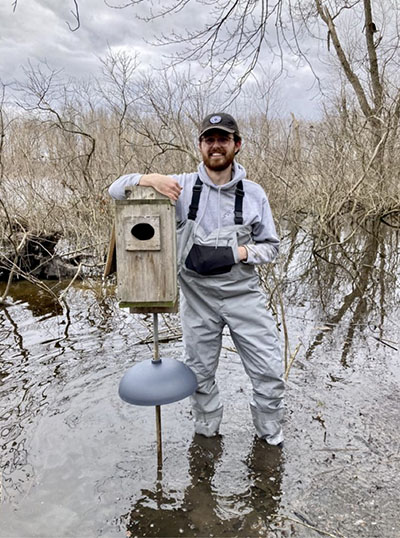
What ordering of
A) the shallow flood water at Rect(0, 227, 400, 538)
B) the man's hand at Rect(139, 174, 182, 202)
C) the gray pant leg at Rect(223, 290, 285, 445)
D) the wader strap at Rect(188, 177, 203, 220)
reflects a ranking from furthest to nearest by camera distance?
the gray pant leg at Rect(223, 290, 285, 445), the wader strap at Rect(188, 177, 203, 220), the shallow flood water at Rect(0, 227, 400, 538), the man's hand at Rect(139, 174, 182, 202)

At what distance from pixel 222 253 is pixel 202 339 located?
65 centimetres

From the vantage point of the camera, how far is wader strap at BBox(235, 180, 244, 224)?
2660mm

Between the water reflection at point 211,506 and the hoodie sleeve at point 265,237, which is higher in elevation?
the hoodie sleeve at point 265,237

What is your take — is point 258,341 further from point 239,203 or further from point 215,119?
point 215,119

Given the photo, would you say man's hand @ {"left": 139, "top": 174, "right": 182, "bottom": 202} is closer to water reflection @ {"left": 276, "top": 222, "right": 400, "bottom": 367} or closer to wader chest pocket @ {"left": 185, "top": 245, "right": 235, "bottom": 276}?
wader chest pocket @ {"left": 185, "top": 245, "right": 235, "bottom": 276}

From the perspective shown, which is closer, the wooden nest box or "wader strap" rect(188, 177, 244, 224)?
the wooden nest box

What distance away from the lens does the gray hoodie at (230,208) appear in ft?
8.76

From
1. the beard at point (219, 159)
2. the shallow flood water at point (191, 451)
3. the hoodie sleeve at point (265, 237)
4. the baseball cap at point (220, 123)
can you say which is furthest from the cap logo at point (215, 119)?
the shallow flood water at point (191, 451)

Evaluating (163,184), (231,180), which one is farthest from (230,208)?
(163,184)

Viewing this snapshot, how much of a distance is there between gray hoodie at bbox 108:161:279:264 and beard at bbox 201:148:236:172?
0.07 meters

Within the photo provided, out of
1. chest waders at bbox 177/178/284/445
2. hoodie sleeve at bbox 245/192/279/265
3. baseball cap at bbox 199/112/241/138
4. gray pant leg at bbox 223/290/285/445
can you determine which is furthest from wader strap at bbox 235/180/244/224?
gray pant leg at bbox 223/290/285/445

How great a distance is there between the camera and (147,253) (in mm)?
2508

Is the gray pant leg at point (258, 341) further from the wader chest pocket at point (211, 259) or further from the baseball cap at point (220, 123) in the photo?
the baseball cap at point (220, 123)

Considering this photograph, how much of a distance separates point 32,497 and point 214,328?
5.21 ft
